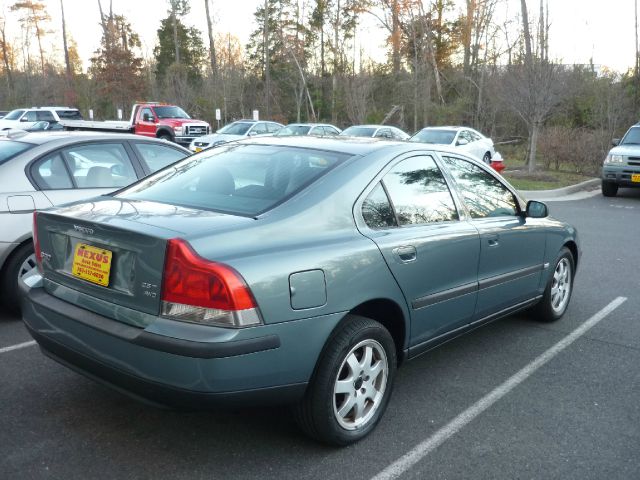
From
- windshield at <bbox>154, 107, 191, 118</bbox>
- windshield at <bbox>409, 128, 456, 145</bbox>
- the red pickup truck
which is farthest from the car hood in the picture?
windshield at <bbox>154, 107, 191, 118</bbox>

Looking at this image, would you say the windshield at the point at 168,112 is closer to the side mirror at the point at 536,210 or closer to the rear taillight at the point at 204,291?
the side mirror at the point at 536,210

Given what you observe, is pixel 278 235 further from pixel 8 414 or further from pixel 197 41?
pixel 197 41

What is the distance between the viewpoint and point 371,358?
10.5 ft

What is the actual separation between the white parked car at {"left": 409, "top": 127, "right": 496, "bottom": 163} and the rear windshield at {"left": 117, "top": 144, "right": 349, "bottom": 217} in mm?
13759

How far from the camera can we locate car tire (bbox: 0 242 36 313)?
4840 millimetres

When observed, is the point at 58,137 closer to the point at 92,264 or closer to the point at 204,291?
the point at 92,264

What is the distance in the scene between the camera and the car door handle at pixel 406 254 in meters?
3.28

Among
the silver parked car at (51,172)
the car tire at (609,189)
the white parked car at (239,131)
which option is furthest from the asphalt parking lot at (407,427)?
the white parked car at (239,131)

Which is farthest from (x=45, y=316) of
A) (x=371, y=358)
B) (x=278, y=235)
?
(x=371, y=358)

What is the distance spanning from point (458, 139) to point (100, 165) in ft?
44.4

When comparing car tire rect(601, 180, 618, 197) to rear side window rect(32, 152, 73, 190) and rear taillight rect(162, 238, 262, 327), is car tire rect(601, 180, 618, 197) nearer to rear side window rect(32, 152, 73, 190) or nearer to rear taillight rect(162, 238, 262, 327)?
rear side window rect(32, 152, 73, 190)

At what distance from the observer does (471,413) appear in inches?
139

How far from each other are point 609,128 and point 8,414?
798 inches

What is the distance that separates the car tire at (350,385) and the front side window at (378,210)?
55 centimetres
